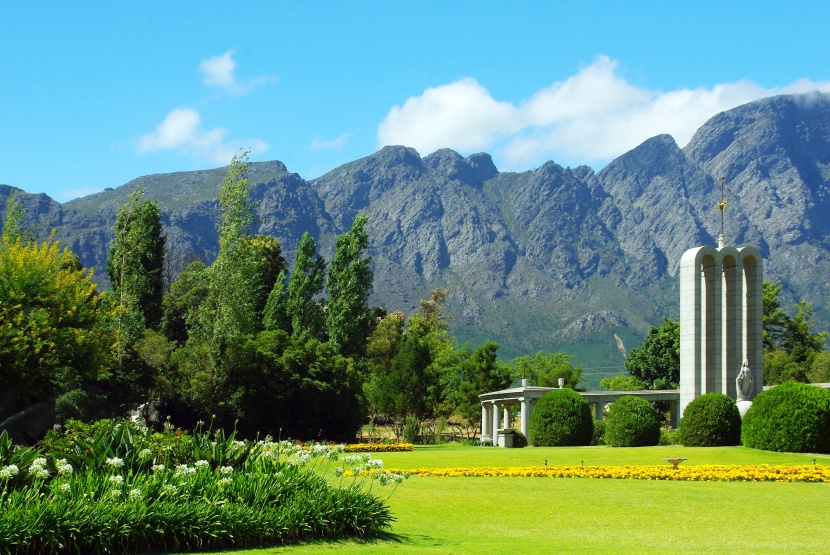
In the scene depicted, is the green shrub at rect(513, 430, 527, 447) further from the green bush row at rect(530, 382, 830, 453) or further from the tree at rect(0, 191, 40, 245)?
the tree at rect(0, 191, 40, 245)

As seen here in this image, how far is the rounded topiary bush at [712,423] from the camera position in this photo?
29.3m

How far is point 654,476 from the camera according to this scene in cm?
1966

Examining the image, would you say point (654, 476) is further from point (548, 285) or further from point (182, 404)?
point (548, 285)

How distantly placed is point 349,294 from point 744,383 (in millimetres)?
26757

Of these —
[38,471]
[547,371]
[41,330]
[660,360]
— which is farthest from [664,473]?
[547,371]

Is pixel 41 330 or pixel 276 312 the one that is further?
pixel 276 312

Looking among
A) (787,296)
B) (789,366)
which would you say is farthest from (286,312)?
(787,296)

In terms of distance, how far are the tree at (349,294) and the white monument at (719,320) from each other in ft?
75.2

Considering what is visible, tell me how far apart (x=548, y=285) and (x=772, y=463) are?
167347 millimetres

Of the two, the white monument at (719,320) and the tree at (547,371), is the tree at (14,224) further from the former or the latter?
the tree at (547,371)

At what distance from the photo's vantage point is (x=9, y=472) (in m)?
9.21

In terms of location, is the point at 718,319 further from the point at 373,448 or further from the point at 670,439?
the point at 373,448

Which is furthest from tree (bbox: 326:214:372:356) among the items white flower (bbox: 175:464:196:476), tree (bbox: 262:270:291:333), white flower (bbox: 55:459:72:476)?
white flower (bbox: 55:459:72:476)

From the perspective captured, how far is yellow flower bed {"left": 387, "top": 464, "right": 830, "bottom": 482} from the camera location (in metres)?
19.1
